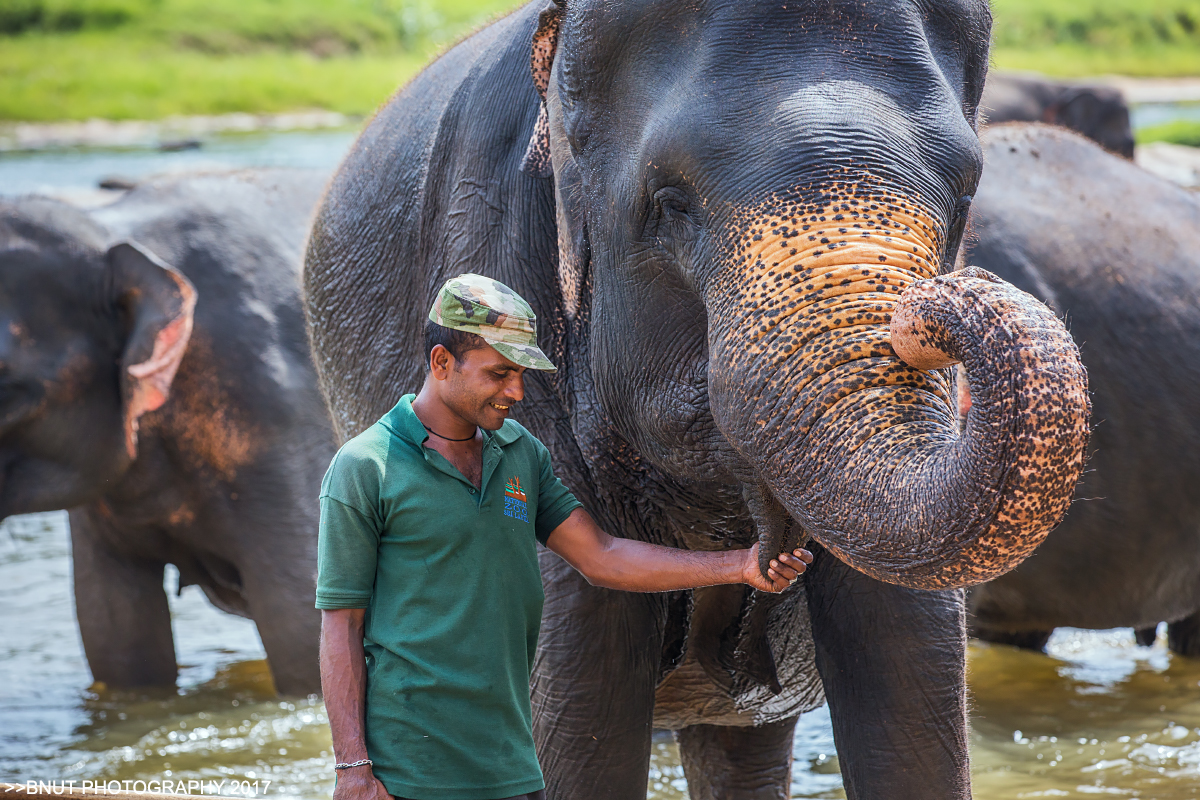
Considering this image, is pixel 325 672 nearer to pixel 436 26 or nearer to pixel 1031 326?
pixel 1031 326

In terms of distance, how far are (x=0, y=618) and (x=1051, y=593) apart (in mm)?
4071

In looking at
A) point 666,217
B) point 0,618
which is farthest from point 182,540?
point 666,217

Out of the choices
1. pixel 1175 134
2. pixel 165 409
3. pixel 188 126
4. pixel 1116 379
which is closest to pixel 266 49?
pixel 188 126

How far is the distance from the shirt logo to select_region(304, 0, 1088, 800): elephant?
210 millimetres

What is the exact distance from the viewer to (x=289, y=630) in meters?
→ 5.12

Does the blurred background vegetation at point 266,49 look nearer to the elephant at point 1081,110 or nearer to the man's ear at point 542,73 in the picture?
the elephant at point 1081,110

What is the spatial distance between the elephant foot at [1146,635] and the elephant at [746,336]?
2.69m

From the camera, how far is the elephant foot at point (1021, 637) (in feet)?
17.9

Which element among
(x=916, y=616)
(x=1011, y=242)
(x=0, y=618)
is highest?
(x=1011, y=242)

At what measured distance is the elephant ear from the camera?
4844 millimetres

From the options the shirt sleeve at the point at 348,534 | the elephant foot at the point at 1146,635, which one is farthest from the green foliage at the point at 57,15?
the shirt sleeve at the point at 348,534

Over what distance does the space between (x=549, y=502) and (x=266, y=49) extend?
5377 cm

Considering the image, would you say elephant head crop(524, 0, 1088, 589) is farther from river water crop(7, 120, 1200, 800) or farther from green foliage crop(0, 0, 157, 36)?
green foliage crop(0, 0, 157, 36)

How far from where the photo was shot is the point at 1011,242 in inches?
177
